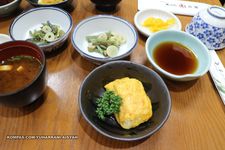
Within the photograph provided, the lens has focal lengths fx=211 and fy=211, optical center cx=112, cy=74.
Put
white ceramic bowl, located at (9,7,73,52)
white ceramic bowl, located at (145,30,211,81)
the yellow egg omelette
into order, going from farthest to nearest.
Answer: white ceramic bowl, located at (9,7,73,52) → white ceramic bowl, located at (145,30,211,81) → the yellow egg omelette

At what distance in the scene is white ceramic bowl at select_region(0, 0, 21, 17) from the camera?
121 centimetres

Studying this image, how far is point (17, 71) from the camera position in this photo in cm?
88

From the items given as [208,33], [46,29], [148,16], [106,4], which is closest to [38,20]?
[46,29]

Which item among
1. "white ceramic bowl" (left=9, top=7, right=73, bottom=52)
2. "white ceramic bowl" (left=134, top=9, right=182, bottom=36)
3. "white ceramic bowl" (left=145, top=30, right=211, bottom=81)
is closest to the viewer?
"white ceramic bowl" (left=145, top=30, right=211, bottom=81)

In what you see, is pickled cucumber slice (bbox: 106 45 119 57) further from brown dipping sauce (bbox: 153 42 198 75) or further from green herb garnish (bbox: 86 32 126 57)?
brown dipping sauce (bbox: 153 42 198 75)

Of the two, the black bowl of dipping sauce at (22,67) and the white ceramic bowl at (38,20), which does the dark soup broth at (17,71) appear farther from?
the white ceramic bowl at (38,20)

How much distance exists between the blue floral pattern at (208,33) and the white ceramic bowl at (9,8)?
1043 mm

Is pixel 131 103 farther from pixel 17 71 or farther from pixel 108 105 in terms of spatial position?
pixel 17 71

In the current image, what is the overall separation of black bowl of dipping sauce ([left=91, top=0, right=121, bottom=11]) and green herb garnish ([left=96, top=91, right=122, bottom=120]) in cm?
72

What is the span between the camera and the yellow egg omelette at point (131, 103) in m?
0.78

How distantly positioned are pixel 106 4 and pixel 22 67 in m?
0.71

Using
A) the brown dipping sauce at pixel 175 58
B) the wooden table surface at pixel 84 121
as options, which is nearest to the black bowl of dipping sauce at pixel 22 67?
the wooden table surface at pixel 84 121

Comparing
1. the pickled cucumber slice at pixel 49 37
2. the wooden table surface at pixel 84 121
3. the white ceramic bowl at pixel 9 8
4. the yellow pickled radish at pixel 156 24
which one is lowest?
the wooden table surface at pixel 84 121

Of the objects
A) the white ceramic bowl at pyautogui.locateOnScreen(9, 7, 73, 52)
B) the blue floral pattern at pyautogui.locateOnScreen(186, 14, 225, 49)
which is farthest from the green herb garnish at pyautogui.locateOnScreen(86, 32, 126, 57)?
the blue floral pattern at pyautogui.locateOnScreen(186, 14, 225, 49)
